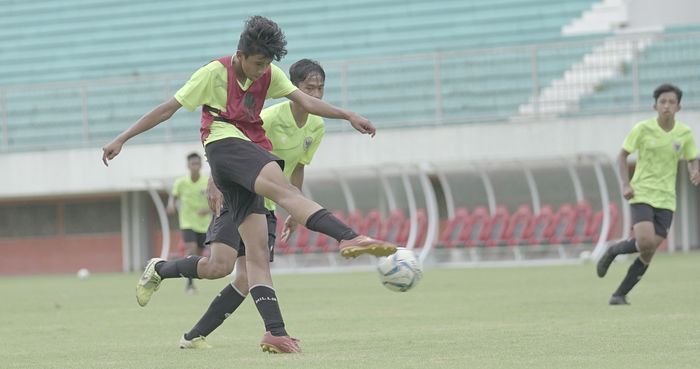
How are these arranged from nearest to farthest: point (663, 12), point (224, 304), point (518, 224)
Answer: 1. point (224, 304)
2. point (663, 12)
3. point (518, 224)

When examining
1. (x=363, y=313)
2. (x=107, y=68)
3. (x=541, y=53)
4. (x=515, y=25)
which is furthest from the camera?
(x=107, y=68)

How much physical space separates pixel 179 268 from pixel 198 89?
1.43 meters

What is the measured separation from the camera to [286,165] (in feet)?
30.1

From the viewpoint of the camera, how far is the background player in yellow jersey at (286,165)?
8.45 metres

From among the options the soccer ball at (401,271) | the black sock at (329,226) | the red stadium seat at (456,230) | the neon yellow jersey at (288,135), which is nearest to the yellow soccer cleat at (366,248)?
the black sock at (329,226)

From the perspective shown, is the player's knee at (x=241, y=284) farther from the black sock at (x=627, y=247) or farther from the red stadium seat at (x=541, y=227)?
the red stadium seat at (x=541, y=227)

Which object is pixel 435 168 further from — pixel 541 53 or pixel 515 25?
pixel 515 25

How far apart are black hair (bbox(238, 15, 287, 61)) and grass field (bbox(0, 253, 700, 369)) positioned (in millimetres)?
1693

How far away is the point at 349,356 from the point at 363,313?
15.4 feet

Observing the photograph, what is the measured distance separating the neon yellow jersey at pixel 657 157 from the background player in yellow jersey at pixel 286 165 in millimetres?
4164

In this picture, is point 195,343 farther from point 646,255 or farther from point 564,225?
point 564,225

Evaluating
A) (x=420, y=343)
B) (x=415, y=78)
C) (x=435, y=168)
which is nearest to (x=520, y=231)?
(x=435, y=168)

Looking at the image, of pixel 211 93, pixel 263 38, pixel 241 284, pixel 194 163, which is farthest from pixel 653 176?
pixel 194 163

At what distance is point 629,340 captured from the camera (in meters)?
8.32
